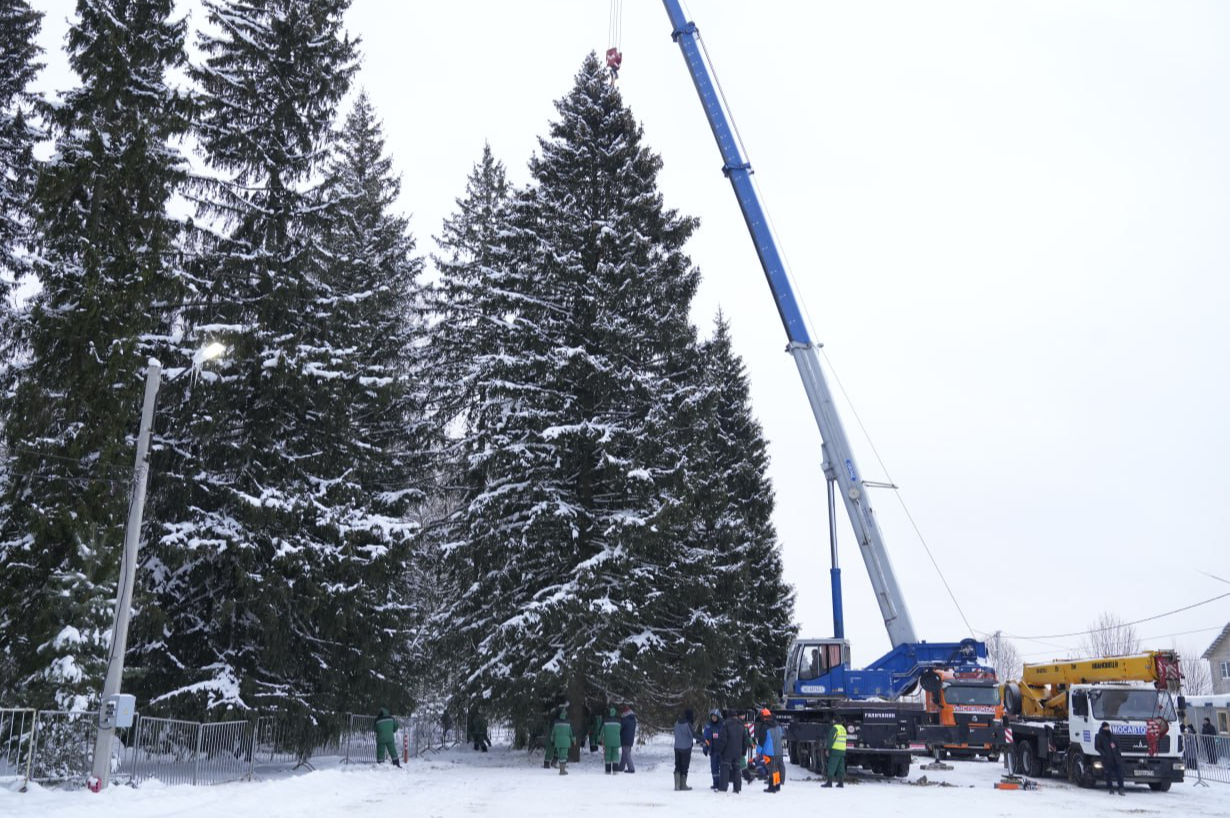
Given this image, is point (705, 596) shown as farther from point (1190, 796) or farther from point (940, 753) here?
point (1190, 796)

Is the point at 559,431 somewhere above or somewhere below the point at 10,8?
below

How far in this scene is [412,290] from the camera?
120 feet

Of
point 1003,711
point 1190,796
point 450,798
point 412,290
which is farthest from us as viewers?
point 412,290


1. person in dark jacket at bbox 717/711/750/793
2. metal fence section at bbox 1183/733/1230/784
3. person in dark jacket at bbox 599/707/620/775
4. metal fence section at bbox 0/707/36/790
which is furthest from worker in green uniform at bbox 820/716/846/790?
metal fence section at bbox 0/707/36/790

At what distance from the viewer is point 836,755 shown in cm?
2269

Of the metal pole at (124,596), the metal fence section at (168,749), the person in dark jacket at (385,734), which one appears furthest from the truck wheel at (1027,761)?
the metal pole at (124,596)

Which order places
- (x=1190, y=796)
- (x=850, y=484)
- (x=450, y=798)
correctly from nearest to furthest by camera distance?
1. (x=450, y=798)
2. (x=1190, y=796)
3. (x=850, y=484)

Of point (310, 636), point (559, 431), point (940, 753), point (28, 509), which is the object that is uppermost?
point (559, 431)

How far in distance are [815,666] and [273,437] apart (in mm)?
16516

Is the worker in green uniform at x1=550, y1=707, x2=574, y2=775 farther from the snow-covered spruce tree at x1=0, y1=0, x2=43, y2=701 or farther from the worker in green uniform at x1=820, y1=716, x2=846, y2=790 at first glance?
the snow-covered spruce tree at x1=0, y1=0, x2=43, y2=701

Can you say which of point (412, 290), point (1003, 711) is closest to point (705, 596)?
point (1003, 711)

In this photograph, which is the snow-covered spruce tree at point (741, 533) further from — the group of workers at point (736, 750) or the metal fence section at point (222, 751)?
the metal fence section at point (222, 751)

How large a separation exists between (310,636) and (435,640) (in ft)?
18.5

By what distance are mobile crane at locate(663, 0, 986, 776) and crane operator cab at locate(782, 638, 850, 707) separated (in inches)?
1.1
